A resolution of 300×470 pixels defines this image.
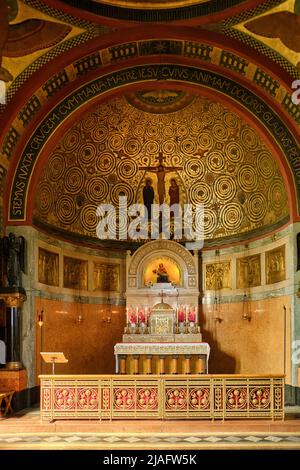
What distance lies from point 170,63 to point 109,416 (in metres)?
8.60

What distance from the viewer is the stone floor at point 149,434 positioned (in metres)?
10.1

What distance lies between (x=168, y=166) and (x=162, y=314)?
14.8 ft

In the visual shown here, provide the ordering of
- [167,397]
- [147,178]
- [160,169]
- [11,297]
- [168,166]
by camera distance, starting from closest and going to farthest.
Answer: [167,397]
[11,297]
[160,169]
[168,166]
[147,178]

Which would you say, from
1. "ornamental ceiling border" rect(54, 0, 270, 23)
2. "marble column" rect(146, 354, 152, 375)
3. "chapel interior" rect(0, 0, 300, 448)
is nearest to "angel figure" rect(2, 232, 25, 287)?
"chapel interior" rect(0, 0, 300, 448)

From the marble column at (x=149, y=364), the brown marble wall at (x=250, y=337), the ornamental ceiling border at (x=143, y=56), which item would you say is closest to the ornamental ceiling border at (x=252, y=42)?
the ornamental ceiling border at (x=143, y=56)

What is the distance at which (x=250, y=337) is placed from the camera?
1681cm

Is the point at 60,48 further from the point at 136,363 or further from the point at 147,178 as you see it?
the point at 136,363

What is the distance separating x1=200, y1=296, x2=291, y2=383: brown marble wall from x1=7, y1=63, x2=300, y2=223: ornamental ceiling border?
3.37 m

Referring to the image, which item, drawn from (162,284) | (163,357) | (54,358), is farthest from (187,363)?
(54,358)

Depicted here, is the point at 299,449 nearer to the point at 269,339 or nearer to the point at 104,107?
the point at 269,339

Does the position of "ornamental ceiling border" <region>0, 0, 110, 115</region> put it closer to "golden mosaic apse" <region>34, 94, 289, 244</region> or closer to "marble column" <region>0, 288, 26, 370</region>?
"golden mosaic apse" <region>34, 94, 289, 244</region>

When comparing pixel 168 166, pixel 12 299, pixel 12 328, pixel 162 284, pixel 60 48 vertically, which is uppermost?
pixel 60 48

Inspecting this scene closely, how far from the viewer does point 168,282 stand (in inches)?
688

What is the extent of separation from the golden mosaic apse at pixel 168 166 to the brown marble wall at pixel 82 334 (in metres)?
2.35
